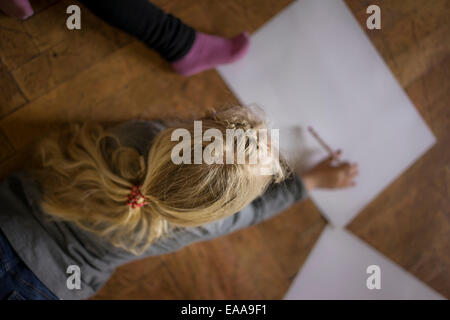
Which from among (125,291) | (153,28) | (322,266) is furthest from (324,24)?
(125,291)

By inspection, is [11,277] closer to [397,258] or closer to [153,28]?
[153,28]

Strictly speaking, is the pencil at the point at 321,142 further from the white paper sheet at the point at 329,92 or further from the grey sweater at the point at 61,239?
the grey sweater at the point at 61,239

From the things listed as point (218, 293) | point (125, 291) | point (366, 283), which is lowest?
point (366, 283)

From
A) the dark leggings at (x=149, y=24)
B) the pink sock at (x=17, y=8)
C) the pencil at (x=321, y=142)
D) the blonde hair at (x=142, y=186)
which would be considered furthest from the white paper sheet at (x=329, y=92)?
the pink sock at (x=17, y=8)

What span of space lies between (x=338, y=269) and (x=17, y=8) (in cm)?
84

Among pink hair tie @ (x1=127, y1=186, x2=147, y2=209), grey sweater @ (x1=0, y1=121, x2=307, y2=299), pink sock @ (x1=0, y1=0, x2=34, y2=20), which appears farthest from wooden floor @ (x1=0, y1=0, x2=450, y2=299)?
pink hair tie @ (x1=127, y1=186, x2=147, y2=209)

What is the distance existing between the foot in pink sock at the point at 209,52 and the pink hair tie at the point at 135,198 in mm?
309

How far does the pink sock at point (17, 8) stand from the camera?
0.52m

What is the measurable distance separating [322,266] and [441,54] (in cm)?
50

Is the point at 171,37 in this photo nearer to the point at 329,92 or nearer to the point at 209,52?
the point at 209,52

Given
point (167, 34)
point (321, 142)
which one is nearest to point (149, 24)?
point (167, 34)

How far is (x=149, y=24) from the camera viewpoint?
567 millimetres

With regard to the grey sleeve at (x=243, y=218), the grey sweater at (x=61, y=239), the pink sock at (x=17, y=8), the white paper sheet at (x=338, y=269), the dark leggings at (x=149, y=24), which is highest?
Answer: the pink sock at (x=17, y=8)
